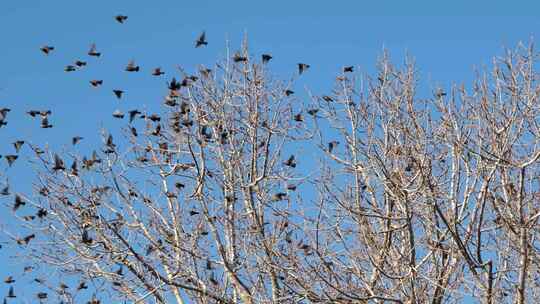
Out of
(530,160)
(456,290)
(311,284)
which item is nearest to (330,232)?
(311,284)

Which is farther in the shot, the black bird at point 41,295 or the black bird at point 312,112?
the black bird at point 41,295

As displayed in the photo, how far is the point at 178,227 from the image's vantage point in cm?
1166

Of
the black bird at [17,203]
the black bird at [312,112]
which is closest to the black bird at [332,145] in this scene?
the black bird at [312,112]

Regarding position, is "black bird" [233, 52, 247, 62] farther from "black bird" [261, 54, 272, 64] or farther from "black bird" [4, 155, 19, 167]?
"black bird" [4, 155, 19, 167]

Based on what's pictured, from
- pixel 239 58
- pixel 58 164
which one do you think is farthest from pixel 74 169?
pixel 239 58

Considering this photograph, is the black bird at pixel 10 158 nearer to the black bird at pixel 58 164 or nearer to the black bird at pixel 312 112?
the black bird at pixel 58 164

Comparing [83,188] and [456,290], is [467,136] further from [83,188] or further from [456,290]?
[83,188]

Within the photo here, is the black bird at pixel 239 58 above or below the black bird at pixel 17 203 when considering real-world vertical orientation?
above

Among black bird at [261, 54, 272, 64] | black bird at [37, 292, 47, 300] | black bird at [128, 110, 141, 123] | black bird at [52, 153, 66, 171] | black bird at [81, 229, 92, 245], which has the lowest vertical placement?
black bird at [37, 292, 47, 300]

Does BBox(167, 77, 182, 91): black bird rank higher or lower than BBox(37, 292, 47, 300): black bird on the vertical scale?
higher

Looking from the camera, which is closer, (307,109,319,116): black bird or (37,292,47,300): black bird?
(307,109,319,116): black bird

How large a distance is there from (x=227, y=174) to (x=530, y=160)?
3919 mm

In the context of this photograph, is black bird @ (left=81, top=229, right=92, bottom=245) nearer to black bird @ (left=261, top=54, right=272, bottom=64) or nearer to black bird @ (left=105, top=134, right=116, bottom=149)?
black bird @ (left=105, top=134, right=116, bottom=149)

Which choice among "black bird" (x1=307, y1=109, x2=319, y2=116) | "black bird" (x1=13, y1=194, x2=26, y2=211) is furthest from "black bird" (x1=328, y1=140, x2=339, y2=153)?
"black bird" (x1=13, y1=194, x2=26, y2=211)
